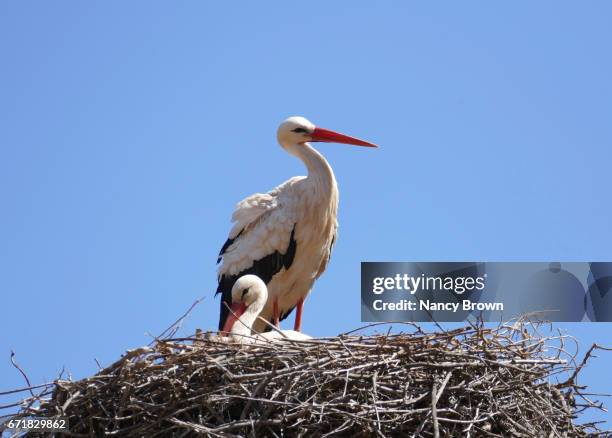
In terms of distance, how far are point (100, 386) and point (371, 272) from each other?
11.3 feet

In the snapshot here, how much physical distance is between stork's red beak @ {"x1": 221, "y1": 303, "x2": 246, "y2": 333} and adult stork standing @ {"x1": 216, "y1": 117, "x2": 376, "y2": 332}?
98 cm

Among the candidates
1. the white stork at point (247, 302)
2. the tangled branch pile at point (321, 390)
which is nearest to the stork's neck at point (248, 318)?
the white stork at point (247, 302)

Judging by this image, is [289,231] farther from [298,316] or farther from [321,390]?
[321,390]

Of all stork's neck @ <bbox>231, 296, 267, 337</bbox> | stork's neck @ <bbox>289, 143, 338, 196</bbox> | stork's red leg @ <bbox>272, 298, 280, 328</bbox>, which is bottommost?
stork's neck @ <bbox>231, 296, 267, 337</bbox>

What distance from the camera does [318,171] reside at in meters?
7.61

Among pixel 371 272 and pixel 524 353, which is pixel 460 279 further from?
pixel 524 353

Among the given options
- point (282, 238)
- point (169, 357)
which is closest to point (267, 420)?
point (169, 357)

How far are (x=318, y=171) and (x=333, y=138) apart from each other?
26 centimetres

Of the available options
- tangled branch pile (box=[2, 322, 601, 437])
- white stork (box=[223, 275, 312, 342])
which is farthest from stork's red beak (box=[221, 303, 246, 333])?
tangled branch pile (box=[2, 322, 601, 437])

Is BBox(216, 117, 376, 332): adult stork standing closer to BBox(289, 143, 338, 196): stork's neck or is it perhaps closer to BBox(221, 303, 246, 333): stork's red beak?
BBox(289, 143, 338, 196): stork's neck

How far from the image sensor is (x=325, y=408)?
16.5ft

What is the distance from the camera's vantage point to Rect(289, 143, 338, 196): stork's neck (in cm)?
758

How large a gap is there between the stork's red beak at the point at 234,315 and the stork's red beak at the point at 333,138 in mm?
1582

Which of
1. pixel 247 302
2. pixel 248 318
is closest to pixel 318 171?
pixel 247 302
